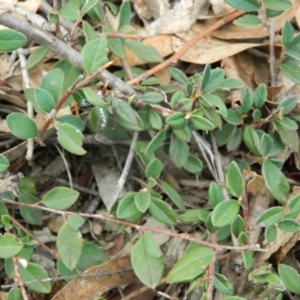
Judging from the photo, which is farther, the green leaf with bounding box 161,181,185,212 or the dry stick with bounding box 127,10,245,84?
the dry stick with bounding box 127,10,245,84

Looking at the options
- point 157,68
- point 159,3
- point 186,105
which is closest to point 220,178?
point 186,105

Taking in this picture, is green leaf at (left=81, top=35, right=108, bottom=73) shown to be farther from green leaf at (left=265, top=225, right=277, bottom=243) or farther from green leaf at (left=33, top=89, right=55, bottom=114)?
green leaf at (left=265, top=225, right=277, bottom=243)

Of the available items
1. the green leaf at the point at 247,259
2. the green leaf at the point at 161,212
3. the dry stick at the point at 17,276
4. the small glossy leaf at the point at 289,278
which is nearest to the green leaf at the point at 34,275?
the dry stick at the point at 17,276

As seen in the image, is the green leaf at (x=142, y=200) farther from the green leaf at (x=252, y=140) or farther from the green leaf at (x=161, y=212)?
the green leaf at (x=252, y=140)

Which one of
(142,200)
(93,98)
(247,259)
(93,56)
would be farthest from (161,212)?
(93,56)

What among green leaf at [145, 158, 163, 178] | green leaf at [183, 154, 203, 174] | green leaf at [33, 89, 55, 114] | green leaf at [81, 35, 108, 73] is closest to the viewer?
green leaf at [81, 35, 108, 73]

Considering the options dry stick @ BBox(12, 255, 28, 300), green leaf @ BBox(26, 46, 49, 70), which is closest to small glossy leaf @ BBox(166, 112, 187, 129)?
green leaf @ BBox(26, 46, 49, 70)

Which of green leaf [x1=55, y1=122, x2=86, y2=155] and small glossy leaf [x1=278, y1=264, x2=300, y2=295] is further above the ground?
green leaf [x1=55, y1=122, x2=86, y2=155]
